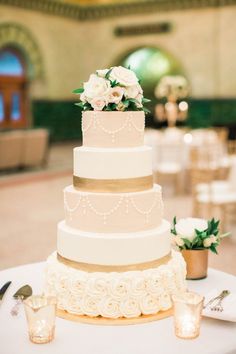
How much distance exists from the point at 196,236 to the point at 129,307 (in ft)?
2.63

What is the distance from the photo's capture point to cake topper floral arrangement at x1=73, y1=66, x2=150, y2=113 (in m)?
2.59

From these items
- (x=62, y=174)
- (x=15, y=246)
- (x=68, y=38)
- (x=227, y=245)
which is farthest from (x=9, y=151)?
(x=68, y=38)

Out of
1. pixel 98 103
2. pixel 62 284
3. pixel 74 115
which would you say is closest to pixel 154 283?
pixel 62 284

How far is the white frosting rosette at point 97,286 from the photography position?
2.58 metres

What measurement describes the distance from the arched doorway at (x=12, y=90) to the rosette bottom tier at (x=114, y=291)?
50.1 ft

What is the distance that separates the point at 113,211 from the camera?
2588mm

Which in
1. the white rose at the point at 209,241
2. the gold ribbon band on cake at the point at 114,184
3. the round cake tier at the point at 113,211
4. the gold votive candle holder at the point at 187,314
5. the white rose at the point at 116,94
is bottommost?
the gold votive candle holder at the point at 187,314

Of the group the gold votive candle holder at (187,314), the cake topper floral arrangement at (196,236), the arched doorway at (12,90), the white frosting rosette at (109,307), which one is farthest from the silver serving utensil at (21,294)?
the arched doorway at (12,90)

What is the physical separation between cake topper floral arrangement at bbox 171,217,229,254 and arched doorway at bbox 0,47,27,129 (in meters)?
14.8

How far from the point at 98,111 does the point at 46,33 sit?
1602 cm

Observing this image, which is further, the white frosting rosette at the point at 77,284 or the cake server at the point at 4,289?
the cake server at the point at 4,289

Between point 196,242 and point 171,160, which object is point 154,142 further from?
point 196,242

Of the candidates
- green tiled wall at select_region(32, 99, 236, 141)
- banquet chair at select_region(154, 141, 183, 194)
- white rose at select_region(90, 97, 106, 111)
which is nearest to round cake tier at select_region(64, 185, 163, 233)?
white rose at select_region(90, 97, 106, 111)

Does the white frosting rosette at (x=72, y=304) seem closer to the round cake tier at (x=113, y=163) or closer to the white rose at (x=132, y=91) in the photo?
the round cake tier at (x=113, y=163)
